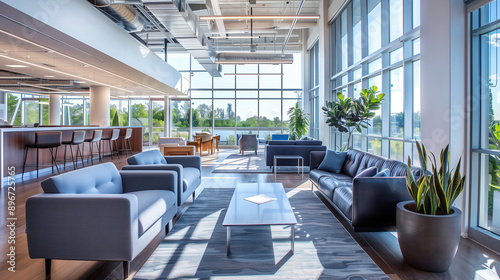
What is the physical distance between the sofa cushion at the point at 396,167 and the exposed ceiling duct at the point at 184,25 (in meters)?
4.49

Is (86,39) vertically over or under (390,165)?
over

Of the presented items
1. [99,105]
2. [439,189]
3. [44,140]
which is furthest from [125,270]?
[99,105]

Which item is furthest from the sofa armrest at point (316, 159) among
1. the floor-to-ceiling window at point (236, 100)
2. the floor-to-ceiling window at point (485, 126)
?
the floor-to-ceiling window at point (236, 100)

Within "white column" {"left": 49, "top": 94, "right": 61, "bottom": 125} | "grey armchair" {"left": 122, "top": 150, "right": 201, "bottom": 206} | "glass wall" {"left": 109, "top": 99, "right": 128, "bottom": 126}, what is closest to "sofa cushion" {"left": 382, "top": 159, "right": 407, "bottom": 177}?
"grey armchair" {"left": 122, "top": 150, "right": 201, "bottom": 206}

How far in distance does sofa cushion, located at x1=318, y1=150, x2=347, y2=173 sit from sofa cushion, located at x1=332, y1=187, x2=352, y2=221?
134 centimetres

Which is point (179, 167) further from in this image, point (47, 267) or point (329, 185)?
point (329, 185)

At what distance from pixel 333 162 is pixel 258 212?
2.49 meters

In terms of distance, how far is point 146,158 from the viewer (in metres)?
3.80

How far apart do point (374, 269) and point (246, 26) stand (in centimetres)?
833

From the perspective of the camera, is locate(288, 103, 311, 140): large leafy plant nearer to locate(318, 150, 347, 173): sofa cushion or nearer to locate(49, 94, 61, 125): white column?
locate(318, 150, 347, 173): sofa cushion

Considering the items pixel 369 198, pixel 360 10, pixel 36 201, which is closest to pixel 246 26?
pixel 360 10

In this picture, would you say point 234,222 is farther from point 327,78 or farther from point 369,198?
point 327,78

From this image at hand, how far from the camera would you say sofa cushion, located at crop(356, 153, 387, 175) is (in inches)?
144

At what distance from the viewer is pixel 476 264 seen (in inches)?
90.4
